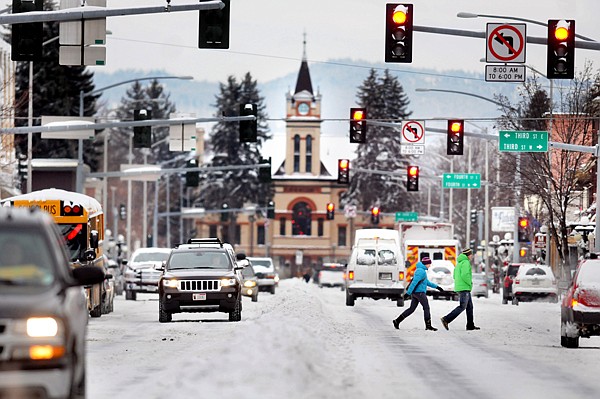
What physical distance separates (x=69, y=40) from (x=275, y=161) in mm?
162907

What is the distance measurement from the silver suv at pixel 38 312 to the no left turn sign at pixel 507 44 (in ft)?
66.9

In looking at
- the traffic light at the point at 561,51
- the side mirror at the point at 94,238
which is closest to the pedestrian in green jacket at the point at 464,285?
the traffic light at the point at 561,51

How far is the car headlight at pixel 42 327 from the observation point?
35.9ft

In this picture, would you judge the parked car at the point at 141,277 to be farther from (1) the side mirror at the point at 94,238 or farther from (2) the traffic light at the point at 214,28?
(2) the traffic light at the point at 214,28

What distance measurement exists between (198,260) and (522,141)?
19.5 meters

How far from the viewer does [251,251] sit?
563 ft

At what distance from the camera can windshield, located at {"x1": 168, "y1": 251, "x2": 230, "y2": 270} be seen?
33500mm

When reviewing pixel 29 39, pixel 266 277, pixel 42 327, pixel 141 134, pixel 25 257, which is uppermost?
pixel 29 39

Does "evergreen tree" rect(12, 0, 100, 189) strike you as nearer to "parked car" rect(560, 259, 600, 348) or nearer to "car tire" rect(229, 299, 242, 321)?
"car tire" rect(229, 299, 242, 321)

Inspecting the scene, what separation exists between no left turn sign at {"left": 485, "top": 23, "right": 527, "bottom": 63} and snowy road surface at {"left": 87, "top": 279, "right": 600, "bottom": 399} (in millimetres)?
5798

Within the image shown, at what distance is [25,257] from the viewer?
470 inches

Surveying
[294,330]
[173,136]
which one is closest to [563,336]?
[294,330]

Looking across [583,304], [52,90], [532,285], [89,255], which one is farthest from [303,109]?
[583,304]

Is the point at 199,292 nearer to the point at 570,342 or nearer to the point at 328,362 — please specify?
the point at 570,342
